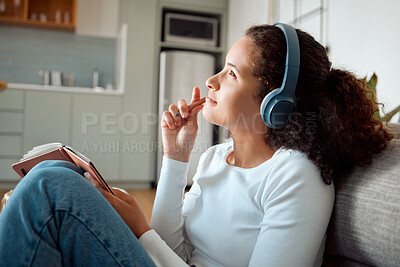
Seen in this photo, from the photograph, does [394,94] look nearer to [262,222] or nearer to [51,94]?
[262,222]

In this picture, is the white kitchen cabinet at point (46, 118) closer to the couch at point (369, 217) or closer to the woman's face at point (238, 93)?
the woman's face at point (238, 93)

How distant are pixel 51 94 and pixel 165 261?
3246mm

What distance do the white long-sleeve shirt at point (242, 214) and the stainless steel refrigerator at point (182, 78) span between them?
113 inches

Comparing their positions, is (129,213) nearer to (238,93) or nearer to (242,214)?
(242,214)

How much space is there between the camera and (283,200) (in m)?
0.81

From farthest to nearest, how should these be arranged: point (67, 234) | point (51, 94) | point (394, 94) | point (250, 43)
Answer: point (51, 94)
point (394, 94)
point (250, 43)
point (67, 234)

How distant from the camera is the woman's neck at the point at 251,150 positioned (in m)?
1.03

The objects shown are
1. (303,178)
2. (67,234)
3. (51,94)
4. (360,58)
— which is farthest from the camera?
(51,94)

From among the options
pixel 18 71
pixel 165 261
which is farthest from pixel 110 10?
pixel 165 261

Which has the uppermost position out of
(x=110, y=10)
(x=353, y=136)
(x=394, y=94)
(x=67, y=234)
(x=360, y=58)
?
(x=110, y=10)

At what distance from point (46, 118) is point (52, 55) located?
101 centimetres

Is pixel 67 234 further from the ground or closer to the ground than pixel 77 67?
closer to the ground

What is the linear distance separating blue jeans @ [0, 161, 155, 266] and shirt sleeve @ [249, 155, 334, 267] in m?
0.25

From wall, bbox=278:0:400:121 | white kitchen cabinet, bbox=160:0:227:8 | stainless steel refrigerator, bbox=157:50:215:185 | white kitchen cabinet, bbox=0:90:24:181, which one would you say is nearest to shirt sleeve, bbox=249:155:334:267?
wall, bbox=278:0:400:121
